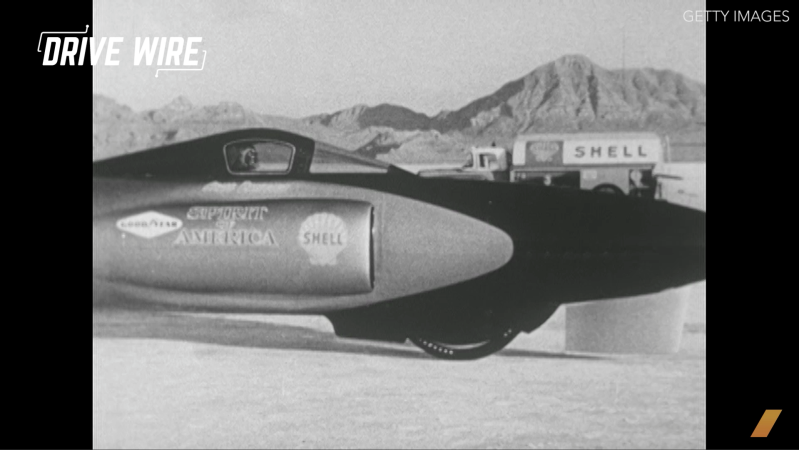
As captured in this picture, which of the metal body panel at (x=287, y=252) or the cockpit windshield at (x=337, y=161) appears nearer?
the metal body panel at (x=287, y=252)

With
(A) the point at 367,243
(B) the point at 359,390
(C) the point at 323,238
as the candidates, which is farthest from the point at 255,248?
(B) the point at 359,390

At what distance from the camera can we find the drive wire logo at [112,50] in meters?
3.53

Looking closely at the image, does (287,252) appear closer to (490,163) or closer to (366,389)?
(366,389)

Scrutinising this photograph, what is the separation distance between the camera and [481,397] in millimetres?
3148

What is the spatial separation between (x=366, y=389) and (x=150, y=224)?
1.01 m

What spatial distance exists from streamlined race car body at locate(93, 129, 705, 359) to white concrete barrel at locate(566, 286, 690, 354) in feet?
0.18

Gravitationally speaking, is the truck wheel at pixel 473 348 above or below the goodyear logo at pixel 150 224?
below

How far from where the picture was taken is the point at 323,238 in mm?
3205

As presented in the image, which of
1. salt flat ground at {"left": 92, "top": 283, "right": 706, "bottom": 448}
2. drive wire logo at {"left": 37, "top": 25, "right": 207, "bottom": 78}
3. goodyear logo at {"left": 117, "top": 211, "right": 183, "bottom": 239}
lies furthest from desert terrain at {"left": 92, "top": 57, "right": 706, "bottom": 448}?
goodyear logo at {"left": 117, "top": 211, "right": 183, "bottom": 239}

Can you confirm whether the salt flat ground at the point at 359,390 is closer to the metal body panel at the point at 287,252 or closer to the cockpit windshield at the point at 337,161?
the metal body panel at the point at 287,252

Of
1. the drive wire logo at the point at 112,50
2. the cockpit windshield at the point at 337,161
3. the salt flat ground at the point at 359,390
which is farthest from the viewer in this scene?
the drive wire logo at the point at 112,50

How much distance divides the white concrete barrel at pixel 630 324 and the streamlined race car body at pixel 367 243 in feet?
0.18

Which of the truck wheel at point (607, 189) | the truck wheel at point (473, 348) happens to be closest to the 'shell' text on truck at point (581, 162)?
the truck wheel at point (607, 189)
